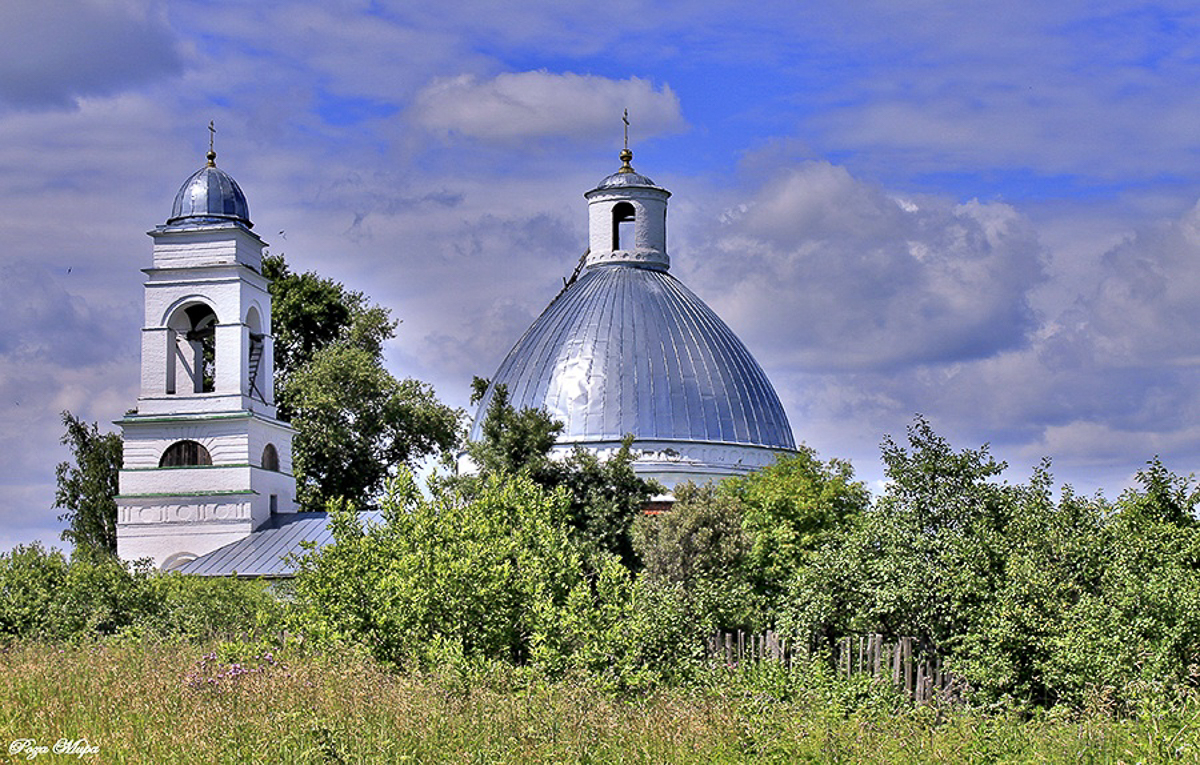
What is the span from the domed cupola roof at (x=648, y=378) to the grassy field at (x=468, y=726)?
2826cm

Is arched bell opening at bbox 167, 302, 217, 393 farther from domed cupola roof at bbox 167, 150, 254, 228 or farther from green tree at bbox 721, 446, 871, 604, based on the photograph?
green tree at bbox 721, 446, 871, 604

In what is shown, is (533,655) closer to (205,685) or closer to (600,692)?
(600,692)

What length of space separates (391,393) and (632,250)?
8.27m

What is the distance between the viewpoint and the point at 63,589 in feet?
68.8

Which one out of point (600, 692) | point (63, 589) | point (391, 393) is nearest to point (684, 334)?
point (391, 393)

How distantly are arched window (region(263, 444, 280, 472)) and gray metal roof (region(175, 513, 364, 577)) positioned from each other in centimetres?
142

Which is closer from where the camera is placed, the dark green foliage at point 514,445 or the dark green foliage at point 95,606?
the dark green foliage at point 95,606

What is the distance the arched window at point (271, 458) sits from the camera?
38531 mm

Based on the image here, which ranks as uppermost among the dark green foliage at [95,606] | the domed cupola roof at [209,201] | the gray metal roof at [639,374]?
the domed cupola roof at [209,201]

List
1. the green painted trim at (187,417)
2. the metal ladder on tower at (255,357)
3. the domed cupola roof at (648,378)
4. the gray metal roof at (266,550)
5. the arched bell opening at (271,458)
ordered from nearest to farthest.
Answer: the gray metal roof at (266,550) → the green painted trim at (187,417) → the arched bell opening at (271,458) → the metal ladder on tower at (255,357) → the domed cupola roof at (648,378)

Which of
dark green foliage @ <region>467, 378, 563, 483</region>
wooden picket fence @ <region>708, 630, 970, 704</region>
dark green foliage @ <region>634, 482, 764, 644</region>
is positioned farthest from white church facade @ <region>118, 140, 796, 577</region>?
wooden picket fence @ <region>708, 630, 970, 704</region>

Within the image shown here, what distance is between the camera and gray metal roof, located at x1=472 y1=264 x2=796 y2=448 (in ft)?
136

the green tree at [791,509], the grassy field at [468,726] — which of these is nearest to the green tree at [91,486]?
the green tree at [791,509]

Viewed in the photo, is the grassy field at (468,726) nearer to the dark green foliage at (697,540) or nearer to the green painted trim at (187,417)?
the dark green foliage at (697,540)
